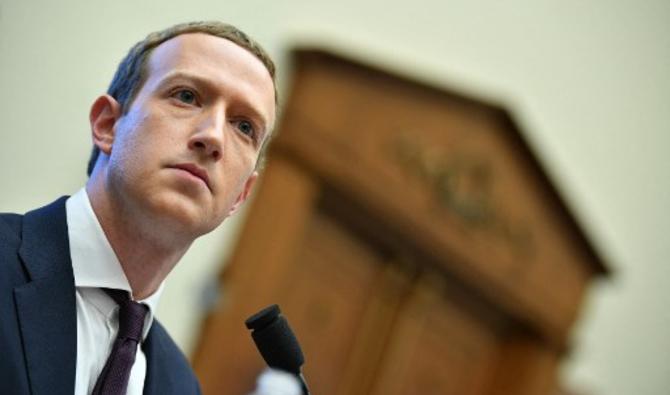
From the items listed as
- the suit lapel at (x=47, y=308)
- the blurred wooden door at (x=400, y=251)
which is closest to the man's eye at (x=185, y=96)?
the suit lapel at (x=47, y=308)

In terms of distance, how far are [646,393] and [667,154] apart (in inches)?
53.7

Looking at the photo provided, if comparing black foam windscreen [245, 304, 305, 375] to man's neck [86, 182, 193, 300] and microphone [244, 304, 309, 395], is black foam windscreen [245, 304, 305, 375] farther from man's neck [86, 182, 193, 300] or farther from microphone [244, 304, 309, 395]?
man's neck [86, 182, 193, 300]

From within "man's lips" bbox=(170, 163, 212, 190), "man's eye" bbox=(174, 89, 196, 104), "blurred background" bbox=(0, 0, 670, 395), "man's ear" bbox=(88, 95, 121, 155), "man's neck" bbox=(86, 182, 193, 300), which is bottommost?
"man's neck" bbox=(86, 182, 193, 300)

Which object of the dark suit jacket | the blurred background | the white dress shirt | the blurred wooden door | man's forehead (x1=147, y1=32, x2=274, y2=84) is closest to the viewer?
the dark suit jacket

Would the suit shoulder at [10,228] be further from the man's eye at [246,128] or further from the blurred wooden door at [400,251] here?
the blurred wooden door at [400,251]

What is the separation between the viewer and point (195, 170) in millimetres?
966

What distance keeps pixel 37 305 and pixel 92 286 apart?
0.09 metres

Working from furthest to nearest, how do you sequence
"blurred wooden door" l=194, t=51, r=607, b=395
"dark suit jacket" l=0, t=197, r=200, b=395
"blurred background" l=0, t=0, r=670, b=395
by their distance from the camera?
1. "blurred wooden door" l=194, t=51, r=607, b=395
2. "blurred background" l=0, t=0, r=670, b=395
3. "dark suit jacket" l=0, t=197, r=200, b=395

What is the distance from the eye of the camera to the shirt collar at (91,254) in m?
0.94

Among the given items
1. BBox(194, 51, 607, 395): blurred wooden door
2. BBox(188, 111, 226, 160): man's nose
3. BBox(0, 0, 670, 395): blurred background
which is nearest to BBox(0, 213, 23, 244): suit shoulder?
BBox(188, 111, 226, 160): man's nose

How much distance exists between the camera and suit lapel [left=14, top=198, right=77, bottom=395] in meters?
0.83

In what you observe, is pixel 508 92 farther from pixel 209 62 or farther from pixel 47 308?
pixel 47 308

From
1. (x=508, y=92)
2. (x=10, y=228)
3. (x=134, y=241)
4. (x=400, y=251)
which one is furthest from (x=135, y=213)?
(x=508, y=92)

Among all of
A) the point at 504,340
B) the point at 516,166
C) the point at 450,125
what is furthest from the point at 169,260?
the point at 504,340
